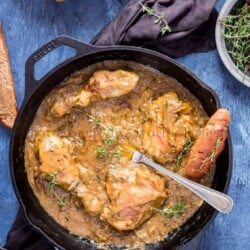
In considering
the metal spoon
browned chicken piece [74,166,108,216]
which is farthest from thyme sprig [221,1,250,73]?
browned chicken piece [74,166,108,216]

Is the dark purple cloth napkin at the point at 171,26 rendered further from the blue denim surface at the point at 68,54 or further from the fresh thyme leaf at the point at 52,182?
the fresh thyme leaf at the point at 52,182

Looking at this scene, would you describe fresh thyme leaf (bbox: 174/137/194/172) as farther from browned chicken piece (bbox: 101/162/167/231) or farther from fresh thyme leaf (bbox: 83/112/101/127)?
fresh thyme leaf (bbox: 83/112/101/127)

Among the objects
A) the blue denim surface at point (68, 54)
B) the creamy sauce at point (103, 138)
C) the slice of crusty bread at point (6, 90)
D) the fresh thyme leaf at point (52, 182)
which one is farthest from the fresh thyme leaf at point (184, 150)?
the slice of crusty bread at point (6, 90)

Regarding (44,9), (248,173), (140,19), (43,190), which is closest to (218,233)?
(248,173)

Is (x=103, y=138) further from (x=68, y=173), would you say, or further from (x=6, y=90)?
(x=6, y=90)

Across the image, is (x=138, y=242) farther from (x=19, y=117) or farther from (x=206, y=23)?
(x=206, y=23)

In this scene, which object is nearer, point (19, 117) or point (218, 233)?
point (19, 117)

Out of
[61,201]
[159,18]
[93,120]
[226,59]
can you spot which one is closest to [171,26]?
[159,18]
